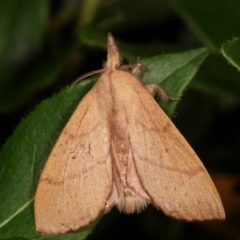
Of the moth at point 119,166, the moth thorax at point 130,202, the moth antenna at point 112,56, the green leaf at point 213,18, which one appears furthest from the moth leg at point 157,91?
the green leaf at point 213,18

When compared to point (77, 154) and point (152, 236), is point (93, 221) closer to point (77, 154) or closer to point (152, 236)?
point (77, 154)

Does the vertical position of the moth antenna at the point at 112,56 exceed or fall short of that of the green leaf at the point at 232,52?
it exceeds it

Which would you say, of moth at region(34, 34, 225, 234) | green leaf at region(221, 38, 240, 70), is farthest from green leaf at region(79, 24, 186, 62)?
green leaf at region(221, 38, 240, 70)

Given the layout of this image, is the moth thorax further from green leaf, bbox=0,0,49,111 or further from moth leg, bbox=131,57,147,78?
green leaf, bbox=0,0,49,111

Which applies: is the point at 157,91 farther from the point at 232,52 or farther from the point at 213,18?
the point at 213,18

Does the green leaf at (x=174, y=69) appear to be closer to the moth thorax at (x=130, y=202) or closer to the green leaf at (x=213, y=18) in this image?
the moth thorax at (x=130, y=202)

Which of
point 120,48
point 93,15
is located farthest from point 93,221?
point 93,15
